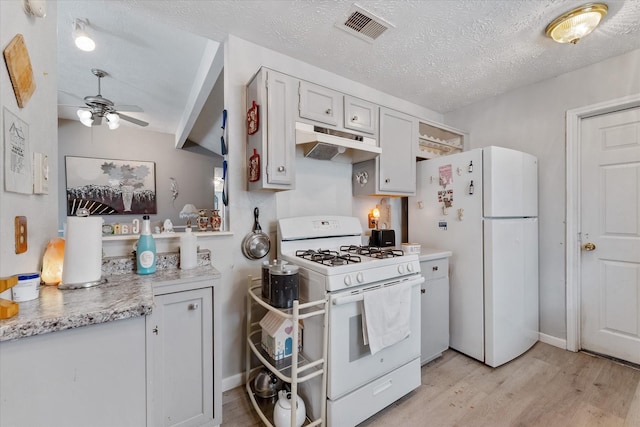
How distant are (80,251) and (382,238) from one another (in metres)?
2.02

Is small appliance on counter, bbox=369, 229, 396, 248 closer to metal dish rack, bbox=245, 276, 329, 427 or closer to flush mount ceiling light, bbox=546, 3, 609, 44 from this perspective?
metal dish rack, bbox=245, 276, 329, 427

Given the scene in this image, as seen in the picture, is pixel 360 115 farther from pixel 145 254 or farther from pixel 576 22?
pixel 145 254

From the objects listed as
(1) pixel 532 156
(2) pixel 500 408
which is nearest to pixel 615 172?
(1) pixel 532 156

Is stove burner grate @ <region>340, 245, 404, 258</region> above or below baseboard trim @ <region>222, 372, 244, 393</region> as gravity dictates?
above

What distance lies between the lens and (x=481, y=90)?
2.75 m

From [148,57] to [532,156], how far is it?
138 inches

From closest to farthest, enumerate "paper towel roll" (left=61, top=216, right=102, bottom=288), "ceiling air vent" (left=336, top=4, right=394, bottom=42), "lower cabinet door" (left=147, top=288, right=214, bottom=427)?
"paper towel roll" (left=61, top=216, right=102, bottom=288)
"lower cabinet door" (left=147, top=288, right=214, bottom=427)
"ceiling air vent" (left=336, top=4, right=394, bottom=42)

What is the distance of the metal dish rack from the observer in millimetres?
1349

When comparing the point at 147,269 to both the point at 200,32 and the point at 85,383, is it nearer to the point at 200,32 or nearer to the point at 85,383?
the point at 85,383

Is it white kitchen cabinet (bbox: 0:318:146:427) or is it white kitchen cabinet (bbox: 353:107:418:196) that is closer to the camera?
white kitchen cabinet (bbox: 0:318:146:427)

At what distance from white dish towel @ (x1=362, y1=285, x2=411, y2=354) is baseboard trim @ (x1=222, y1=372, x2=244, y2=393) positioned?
1.05 m

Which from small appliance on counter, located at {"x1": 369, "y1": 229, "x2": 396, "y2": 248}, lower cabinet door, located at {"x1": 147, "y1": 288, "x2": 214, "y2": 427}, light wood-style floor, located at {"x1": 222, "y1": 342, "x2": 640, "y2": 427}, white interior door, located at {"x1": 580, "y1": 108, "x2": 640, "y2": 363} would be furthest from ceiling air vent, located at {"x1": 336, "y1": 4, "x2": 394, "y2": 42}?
light wood-style floor, located at {"x1": 222, "y1": 342, "x2": 640, "y2": 427}

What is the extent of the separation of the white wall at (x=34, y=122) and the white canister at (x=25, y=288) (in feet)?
0.19

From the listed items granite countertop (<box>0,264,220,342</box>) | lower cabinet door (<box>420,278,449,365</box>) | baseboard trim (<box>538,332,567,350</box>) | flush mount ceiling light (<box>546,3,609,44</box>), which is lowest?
baseboard trim (<box>538,332,567,350</box>)
